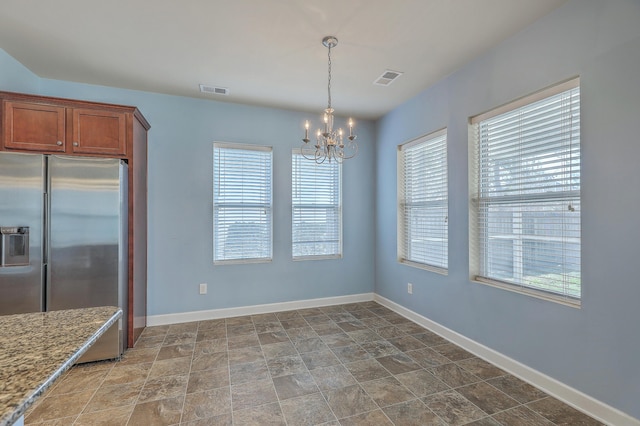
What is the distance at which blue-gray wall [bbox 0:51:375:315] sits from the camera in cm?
368

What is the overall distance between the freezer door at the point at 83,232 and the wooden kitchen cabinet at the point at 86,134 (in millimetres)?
221

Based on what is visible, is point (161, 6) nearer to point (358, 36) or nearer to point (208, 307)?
point (358, 36)

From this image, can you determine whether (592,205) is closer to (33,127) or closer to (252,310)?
(252,310)

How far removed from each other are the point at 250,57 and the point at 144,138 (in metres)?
1.66

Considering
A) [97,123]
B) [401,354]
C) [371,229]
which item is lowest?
[401,354]

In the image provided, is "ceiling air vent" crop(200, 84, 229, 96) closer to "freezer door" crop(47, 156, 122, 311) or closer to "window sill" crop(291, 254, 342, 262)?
"freezer door" crop(47, 156, 122, 311)

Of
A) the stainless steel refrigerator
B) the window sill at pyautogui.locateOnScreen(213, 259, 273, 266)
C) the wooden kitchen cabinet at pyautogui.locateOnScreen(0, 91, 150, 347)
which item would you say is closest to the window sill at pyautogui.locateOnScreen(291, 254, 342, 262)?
the window sill at pyautogui.locateOnScreen(213, 259, 273, 266)

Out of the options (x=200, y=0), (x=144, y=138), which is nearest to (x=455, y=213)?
(x=200, y=0)

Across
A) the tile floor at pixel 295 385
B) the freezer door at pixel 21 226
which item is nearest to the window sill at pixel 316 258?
the tile floor at pixel 295 385

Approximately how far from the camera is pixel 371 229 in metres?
4.74

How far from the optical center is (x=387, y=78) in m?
3.30

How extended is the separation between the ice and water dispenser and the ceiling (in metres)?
1.65

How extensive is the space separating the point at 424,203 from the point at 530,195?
52.4 inches

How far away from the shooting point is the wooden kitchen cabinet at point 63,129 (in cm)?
269
